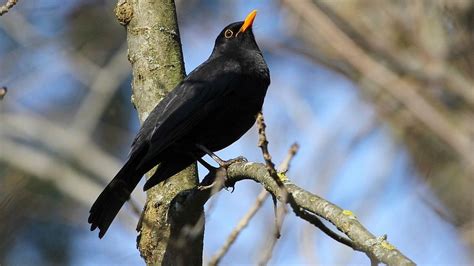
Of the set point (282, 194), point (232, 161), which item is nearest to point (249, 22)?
point (232, 161)

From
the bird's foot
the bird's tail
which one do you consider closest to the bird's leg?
the bird's foot

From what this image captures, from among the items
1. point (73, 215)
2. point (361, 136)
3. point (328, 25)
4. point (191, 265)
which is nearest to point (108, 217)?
point (191, 265)

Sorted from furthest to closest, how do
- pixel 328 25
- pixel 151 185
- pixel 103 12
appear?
pixel 103 12 < pixel 151 185 < pixel 328 25

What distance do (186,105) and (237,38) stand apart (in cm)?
108

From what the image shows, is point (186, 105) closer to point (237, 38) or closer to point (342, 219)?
point (237, 38)

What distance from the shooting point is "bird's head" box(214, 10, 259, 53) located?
18.8 feet

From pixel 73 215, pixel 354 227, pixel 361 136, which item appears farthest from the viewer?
pixel 73 215

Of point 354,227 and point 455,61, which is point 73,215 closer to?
point 455,61

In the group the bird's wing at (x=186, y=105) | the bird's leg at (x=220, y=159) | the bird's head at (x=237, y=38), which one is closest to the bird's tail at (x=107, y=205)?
the bird's wing at (x=186, y=105)

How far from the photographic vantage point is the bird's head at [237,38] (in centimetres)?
574

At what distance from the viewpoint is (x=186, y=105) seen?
491 centimetres

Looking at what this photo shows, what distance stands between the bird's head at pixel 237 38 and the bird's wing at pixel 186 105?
438mm

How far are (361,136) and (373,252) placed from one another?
18.6 feet

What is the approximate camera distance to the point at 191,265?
3.93 meters
